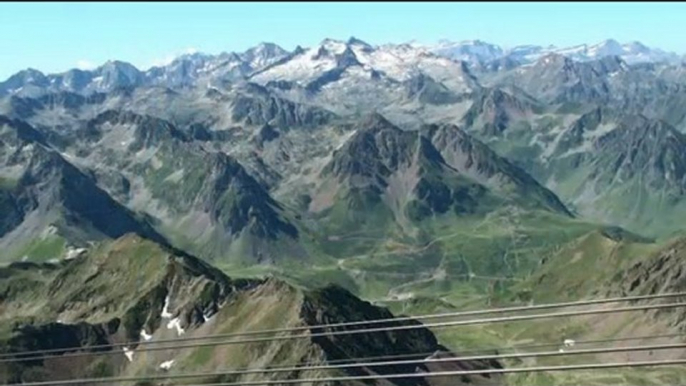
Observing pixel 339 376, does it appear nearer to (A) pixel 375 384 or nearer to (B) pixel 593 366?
(A) pixel 375 384

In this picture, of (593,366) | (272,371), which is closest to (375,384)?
(272,371)

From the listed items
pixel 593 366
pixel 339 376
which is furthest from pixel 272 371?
pixel 593 366

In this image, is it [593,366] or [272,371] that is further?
[272,371]

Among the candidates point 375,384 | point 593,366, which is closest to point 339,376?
point 375,384

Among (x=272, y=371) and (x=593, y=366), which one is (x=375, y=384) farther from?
(x=593, y=366)

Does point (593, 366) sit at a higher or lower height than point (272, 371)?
higher

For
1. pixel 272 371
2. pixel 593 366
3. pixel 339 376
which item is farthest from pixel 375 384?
pixel 593 366
